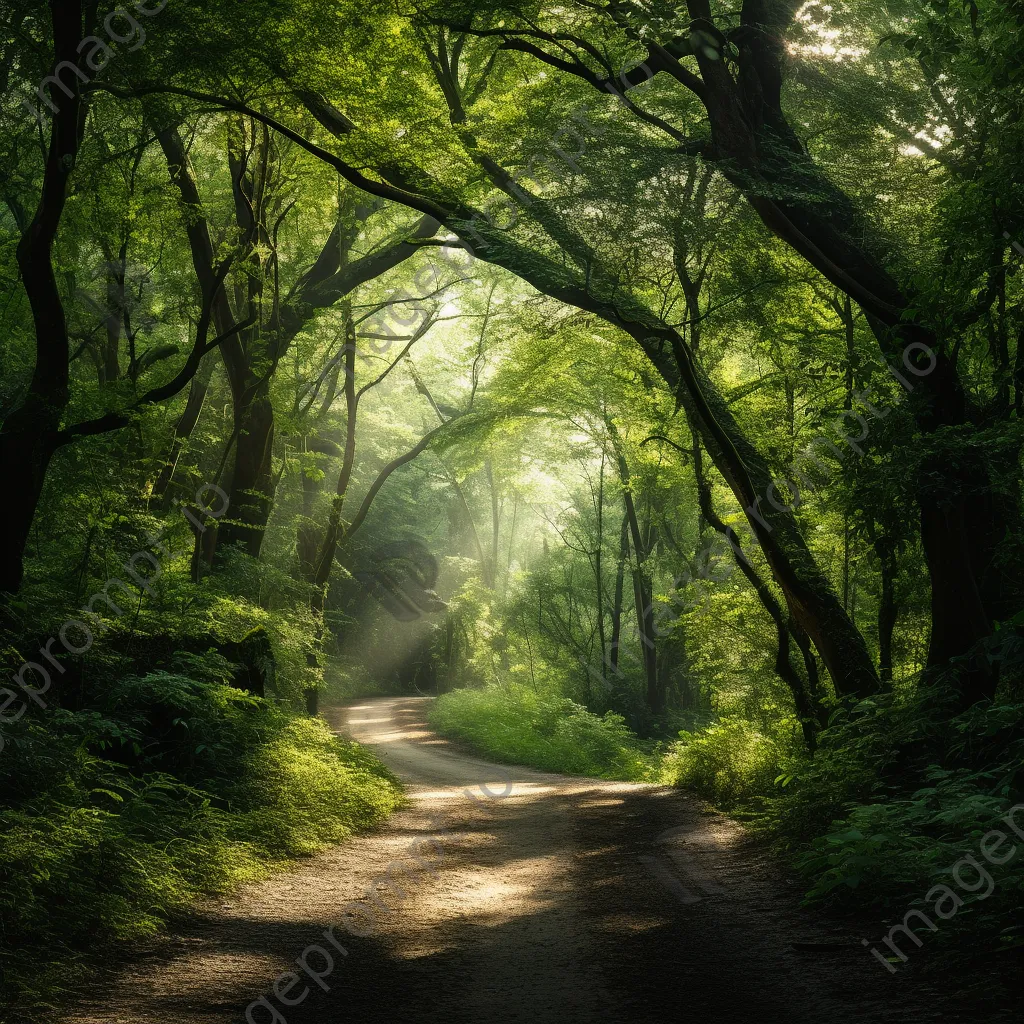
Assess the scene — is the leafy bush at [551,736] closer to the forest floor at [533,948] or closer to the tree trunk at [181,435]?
the forest floor at [533,948]

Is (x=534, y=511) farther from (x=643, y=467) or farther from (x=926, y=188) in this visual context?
(x=926, y=188)

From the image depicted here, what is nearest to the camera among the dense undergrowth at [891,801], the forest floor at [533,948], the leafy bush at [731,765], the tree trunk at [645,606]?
the forest floor at [533,948]

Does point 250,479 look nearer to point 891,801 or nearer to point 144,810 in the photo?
point 144,810

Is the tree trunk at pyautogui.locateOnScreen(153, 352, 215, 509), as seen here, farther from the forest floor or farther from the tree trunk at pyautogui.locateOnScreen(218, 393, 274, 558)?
the forest floor

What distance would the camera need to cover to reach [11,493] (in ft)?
27.3

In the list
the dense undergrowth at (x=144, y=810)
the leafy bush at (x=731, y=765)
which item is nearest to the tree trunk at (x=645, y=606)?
the leafy bush at (x=731, y=765)

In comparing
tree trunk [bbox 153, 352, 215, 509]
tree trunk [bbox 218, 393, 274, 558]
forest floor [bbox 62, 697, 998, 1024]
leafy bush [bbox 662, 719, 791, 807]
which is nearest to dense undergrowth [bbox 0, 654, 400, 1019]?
forest floor [bbox 62, 697, 998, 1024]

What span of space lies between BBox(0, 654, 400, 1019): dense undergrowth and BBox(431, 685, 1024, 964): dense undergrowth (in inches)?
172

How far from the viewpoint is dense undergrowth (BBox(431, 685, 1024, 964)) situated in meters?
4.77

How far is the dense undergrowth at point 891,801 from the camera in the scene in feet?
15.7

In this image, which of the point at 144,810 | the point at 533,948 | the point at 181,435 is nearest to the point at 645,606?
the point at 181,435

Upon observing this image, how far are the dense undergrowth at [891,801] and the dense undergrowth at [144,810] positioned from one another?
14.3 ft

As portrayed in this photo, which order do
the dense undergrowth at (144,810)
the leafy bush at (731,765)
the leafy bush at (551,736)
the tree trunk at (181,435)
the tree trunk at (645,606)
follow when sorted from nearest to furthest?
1. the dense undergrowth at (144,810)
2. the leafy bush at (731,765)
3. the tree trunk at (181,435)
4. the leafy bush at (551,736)
5. the tree trunk at (645,606)

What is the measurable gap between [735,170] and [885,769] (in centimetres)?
599
